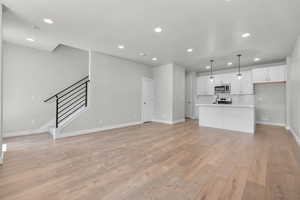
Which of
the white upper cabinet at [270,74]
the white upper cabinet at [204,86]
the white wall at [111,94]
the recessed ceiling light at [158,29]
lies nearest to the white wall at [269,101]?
the white upper cabinet at [270,74]

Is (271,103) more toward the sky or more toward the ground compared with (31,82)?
more toward the ground

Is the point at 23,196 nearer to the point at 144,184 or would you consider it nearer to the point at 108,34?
the point at 144,184

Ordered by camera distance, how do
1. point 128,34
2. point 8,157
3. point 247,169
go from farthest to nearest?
point 128,34, point 8,157, point 247,169

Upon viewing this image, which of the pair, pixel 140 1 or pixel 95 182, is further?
pixel 140 1

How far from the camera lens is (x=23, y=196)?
1532 mm

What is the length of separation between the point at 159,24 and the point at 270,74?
546 cm

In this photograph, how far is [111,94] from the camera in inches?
207

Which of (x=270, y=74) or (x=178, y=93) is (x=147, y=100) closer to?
(x=178, y=93)

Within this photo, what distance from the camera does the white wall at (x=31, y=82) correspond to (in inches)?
163

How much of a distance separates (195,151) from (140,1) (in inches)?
123

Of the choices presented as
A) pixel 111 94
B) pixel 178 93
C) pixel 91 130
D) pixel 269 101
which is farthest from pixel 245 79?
pixel 91 130

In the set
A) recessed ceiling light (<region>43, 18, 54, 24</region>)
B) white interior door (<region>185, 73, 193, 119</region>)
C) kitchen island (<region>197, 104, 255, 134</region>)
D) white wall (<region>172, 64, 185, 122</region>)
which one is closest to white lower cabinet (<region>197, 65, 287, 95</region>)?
white interior door (<region>185, 73, 193, 119</region>)

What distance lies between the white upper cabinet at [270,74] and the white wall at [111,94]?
5.10 m

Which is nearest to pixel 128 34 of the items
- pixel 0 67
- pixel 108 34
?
pixel 108 34
